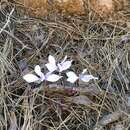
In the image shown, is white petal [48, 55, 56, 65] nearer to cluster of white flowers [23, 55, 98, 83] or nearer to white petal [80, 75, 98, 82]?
cluster of white flowers [23, 55, 98, 83]

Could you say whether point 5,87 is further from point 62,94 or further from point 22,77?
point 62,94

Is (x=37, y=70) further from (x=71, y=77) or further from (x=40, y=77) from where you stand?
(x=71, y=77)

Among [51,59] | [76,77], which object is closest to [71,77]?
[76,77]

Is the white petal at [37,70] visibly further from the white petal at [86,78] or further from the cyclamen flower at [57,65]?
the white petal at [86,78]

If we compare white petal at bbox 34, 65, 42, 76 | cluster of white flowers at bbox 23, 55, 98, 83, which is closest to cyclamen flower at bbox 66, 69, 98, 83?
cluster of white flowers at bbox 23, 55, 98, 83

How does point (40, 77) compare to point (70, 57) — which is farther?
point (70, 57)

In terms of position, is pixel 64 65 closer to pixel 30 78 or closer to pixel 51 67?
pixel 51 67
